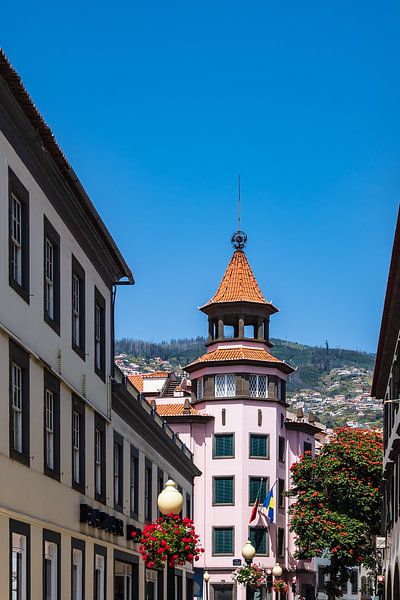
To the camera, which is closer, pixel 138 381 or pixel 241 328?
pixel 241 328

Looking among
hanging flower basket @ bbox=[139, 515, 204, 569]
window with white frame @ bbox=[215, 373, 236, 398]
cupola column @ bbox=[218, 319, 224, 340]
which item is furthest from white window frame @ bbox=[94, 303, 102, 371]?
cupola column @ bbox=[218, 319, 224, 340]

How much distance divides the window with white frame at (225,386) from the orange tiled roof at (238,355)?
1.29m

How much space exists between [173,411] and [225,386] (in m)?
3.97

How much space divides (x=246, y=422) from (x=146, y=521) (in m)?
39.7

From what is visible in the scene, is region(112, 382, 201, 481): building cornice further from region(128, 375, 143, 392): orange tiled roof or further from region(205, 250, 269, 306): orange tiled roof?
region(128, 375, 143, 392): orange tiled roof

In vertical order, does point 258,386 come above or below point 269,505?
above

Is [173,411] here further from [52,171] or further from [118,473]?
[52,171]

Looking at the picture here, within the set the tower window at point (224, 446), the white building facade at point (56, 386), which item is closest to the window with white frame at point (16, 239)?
the white building facade at point (56, 386)

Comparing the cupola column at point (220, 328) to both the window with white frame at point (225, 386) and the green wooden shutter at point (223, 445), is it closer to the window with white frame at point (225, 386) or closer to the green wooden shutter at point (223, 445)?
the window with white frame at point (225, 386)

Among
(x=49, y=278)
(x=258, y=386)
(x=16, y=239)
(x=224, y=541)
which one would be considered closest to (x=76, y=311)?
(x=49, y=278)

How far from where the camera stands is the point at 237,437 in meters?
84.3

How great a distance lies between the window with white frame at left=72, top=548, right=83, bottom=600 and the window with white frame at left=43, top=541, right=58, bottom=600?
236cm

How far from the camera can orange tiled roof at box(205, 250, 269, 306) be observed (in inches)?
3469

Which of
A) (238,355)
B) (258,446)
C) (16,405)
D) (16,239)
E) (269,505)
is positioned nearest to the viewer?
(16,405)
